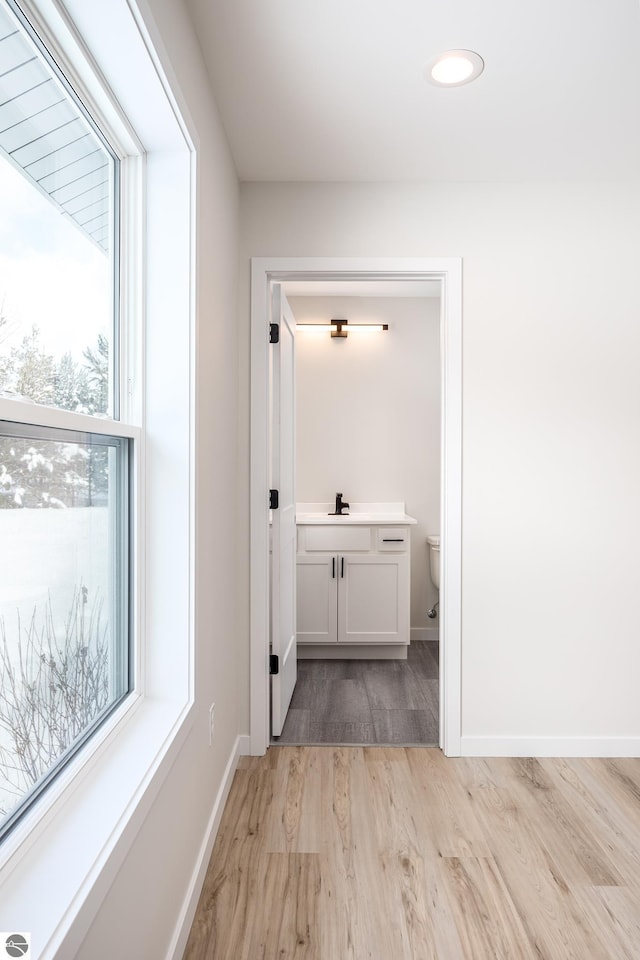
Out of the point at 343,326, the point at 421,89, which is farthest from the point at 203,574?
the point at 343,326

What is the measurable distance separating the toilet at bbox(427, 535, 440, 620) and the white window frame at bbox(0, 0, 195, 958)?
2870 millimetres

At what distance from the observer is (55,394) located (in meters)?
1.24

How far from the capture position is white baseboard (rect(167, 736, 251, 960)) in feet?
5.02

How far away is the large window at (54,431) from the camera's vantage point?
3.45ft

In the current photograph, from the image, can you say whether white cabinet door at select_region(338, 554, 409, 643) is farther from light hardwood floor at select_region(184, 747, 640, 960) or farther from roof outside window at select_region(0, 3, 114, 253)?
roof outside window at select_region(0, 3, 114, 253)

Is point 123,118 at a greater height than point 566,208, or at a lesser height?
lesser

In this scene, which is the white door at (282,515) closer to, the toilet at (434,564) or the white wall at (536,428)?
the white wall at (536,428)

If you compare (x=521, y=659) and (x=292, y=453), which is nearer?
(x=521, y=659)

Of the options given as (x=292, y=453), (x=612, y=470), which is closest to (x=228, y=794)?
(x=292, y=453)

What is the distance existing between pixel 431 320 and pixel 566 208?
1852mm

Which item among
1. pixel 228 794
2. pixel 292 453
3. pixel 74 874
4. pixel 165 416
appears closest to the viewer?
pixel 74 874

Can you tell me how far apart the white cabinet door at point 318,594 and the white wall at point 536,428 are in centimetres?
129

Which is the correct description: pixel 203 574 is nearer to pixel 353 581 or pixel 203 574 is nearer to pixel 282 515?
pixel 282 515

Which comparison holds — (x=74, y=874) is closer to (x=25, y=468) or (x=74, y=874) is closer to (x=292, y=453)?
(x=25, y=468)
